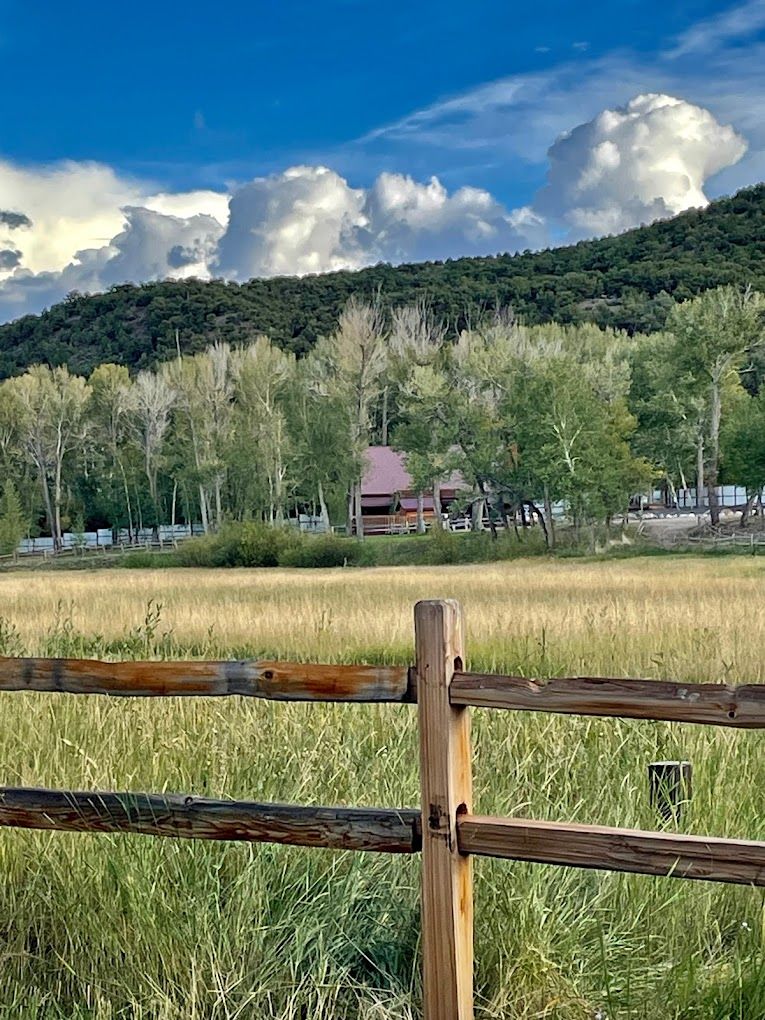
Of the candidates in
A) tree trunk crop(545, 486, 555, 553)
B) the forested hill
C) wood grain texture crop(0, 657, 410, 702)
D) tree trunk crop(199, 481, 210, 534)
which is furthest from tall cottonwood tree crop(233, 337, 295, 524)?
wood grain texture crop(0, 657, 410, 702)

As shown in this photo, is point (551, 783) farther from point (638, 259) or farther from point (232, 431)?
point (638, 259)

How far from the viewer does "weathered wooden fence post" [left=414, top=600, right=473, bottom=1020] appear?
10.6 feet

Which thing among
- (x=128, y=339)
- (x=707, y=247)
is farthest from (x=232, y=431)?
(x=707, y=247)

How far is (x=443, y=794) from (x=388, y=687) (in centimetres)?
36

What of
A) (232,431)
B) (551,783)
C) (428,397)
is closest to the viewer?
(551,783)

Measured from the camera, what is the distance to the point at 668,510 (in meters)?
68.7

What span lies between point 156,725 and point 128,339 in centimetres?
10661

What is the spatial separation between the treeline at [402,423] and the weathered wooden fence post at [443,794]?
51.2 m

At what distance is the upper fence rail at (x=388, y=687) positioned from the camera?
3.08 metres

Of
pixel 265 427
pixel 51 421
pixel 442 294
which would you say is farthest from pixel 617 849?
pixel 442 294

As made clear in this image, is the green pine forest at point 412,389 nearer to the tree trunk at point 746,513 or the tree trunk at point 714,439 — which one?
the tree trunk at point 714,439

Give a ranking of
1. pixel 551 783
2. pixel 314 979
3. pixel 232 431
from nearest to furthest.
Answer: pixel 314 979 < pixel 551 783 < pixel 232 431

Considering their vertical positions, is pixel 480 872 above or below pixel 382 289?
below

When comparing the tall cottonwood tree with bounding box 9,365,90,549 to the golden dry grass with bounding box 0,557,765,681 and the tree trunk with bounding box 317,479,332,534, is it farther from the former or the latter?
the golden dry grass with bounding box 0,557,765,681
